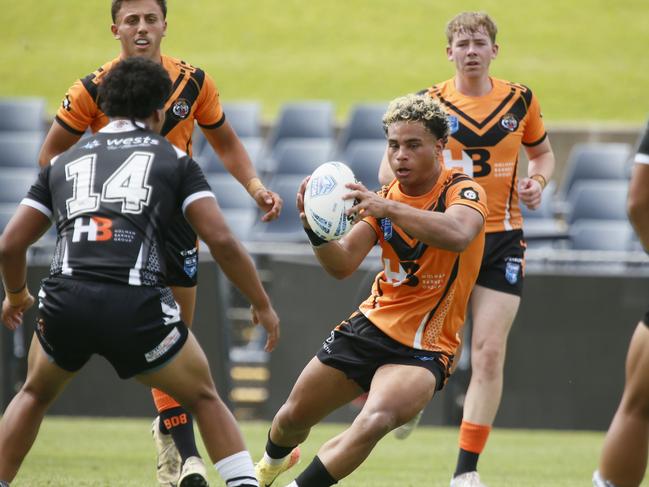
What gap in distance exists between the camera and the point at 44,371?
4836 millimetres

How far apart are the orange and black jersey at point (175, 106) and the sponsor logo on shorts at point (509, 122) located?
1.76 m

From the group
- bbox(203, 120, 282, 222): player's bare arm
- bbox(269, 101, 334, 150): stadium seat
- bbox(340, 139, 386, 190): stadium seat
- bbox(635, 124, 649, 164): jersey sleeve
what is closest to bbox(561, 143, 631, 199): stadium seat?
bbox(340, 139, 386, 190): stadium seat

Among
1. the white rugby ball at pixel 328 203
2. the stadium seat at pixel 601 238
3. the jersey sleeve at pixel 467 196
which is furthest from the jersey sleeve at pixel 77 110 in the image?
the stadium seat at pixel 601 238

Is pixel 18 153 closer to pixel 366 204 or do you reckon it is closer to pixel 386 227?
→ pixel 386 227

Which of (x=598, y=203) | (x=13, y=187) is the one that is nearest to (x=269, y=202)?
Answer: (x=598, y=203)

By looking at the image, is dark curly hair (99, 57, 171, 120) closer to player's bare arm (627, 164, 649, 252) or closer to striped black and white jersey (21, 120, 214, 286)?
striped black and white jersey (21, 120, 214, 286)

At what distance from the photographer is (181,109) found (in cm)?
627

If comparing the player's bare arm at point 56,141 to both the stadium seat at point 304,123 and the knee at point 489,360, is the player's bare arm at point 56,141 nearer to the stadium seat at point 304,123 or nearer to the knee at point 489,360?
the knee at point 489,360

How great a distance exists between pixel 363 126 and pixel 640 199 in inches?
427

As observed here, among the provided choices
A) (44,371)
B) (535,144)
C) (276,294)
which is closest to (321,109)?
(276,294)

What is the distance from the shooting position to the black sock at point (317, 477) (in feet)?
17.3

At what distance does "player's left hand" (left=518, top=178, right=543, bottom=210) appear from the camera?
6.97 m

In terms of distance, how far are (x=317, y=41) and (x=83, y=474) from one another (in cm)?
1800

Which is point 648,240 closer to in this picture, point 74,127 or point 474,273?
point 474,273
